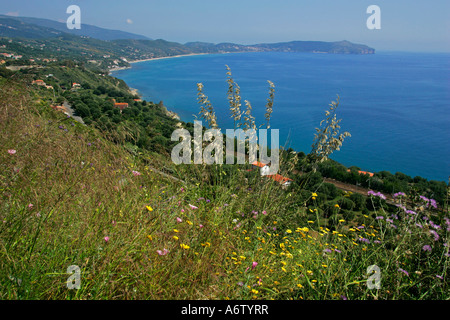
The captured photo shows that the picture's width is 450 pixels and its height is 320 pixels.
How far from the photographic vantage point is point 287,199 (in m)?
3.26

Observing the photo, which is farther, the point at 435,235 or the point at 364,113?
the point at 364,113

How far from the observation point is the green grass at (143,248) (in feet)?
4.76

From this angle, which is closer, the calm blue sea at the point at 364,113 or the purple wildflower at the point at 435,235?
the purple wildflower at the point at 435,235

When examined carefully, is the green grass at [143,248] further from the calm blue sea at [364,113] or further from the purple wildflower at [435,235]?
the calm blue sea at [364,113]

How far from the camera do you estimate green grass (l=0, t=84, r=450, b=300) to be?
1.45 m

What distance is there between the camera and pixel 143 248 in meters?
1.65
